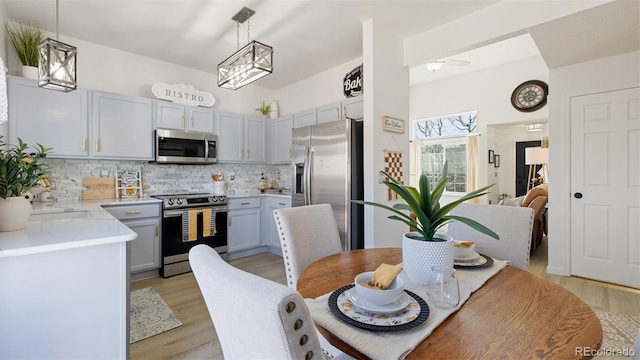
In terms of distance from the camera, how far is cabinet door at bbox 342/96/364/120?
335 centimetres

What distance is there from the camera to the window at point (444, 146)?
5.98 meters

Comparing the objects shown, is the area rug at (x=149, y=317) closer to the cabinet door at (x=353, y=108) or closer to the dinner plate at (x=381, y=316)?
the dinner plate at (x=381, y=316)

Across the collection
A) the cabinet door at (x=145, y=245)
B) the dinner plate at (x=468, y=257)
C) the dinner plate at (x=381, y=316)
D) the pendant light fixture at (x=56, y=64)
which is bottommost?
the cabinet door at (x=145, y=245)

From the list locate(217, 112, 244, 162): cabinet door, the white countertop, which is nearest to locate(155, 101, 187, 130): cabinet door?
locate(217, 112, 244, 162): cabinet door

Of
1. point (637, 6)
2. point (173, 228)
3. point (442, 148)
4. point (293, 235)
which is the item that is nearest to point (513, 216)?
point (293, 235)

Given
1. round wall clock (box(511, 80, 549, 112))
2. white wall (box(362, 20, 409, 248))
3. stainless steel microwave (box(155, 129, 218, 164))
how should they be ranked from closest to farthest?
white wall (box(362, 20, 409, 248)) → stainless steel microwave (box(155, 129, 218, 164)) → round wall clock (box(511, 80, 549, 112))

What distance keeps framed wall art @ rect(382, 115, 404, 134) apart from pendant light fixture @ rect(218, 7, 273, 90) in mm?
1267

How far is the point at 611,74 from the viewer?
2.97m

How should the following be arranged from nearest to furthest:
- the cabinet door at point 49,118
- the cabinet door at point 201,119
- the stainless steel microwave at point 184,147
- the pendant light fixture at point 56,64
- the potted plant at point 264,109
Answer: the pendant light fixture at point 56,64 → the cabinet door at point 49,118 → the stainless steel microwave at point 184,147 → the cabinet door at point 201,119 → the potted plant at point 264,109

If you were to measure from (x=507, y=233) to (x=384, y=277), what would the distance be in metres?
1.11

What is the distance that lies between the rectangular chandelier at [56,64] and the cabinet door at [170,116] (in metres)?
1.59

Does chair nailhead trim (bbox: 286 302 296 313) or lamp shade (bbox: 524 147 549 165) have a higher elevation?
lamp shade (bbox: 524 147 549 165)

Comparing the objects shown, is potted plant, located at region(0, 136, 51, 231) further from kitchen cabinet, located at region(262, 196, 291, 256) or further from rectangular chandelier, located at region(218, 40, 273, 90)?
kitchen cabinet, located at region(262, 196, 291, 256)

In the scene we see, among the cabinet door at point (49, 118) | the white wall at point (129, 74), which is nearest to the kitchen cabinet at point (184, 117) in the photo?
the white wall at point (129, 74)
